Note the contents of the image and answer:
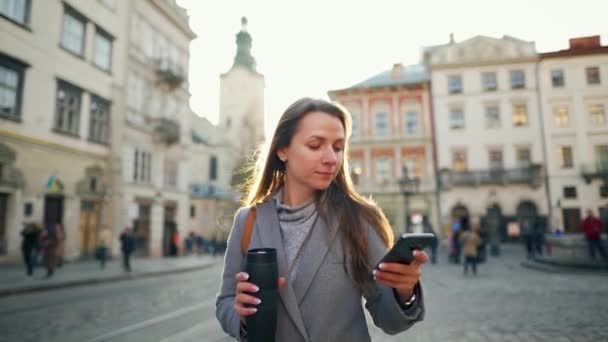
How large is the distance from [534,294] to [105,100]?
2076cm

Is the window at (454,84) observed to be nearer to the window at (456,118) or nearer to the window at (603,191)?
the window at (456,118)

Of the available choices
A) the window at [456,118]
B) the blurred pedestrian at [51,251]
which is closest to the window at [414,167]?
the window at [456,118]

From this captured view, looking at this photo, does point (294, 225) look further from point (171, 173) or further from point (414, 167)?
point (414, 167)

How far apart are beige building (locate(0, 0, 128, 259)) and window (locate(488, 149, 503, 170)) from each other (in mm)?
27719

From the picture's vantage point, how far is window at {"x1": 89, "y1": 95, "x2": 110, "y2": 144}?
20.7 meters

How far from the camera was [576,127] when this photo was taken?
32219mm

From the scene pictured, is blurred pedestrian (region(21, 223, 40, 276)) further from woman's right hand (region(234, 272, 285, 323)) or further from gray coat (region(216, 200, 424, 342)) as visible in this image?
woman's right hand (region(234, 272, 285, 323))

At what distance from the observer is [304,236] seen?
1.91 m

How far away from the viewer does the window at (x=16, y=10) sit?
1521cm

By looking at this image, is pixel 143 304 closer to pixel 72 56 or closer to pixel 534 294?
pixel 534 294

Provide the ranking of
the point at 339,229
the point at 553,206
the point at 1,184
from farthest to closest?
the point at 553,206 < the point at 1,184 < the point at 339,229

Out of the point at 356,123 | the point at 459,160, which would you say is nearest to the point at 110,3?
the point at 356,123

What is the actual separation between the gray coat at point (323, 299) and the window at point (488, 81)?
36296mm

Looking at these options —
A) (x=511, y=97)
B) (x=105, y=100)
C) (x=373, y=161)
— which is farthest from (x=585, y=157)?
(x=105, y=100)
